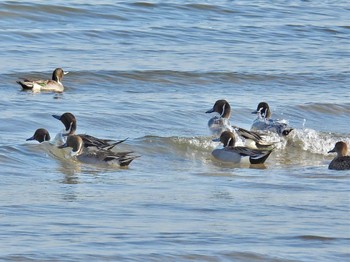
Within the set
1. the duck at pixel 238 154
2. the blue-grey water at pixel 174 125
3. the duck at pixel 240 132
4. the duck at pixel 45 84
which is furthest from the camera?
the duck at pixel 45 84

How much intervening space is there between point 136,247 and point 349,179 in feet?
12.7

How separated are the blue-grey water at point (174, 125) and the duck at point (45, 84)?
0.18m

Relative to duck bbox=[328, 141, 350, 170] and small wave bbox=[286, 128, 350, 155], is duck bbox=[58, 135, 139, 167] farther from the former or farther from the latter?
small wave bbox=[286, 128, 350, 155]

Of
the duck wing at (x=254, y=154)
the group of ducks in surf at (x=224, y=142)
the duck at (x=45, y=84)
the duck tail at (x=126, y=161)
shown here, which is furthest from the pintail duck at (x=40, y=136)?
the duck at (x=45, y=84)

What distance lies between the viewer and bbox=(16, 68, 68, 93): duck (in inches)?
712

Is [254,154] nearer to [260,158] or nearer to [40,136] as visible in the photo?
[260,158]

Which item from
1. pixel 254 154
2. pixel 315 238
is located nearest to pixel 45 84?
pixel 254 154

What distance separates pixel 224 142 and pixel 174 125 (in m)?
1.69

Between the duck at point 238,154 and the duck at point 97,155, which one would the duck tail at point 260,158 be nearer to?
the duck at point 238,154

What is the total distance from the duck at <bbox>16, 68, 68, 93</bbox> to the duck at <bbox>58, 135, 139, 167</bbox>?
483cm

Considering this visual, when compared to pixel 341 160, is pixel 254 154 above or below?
below

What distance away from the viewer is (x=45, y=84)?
719 inches

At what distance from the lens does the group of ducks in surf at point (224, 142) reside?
1297cm

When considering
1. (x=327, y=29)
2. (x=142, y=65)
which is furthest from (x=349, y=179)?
(x=327, y=29)
